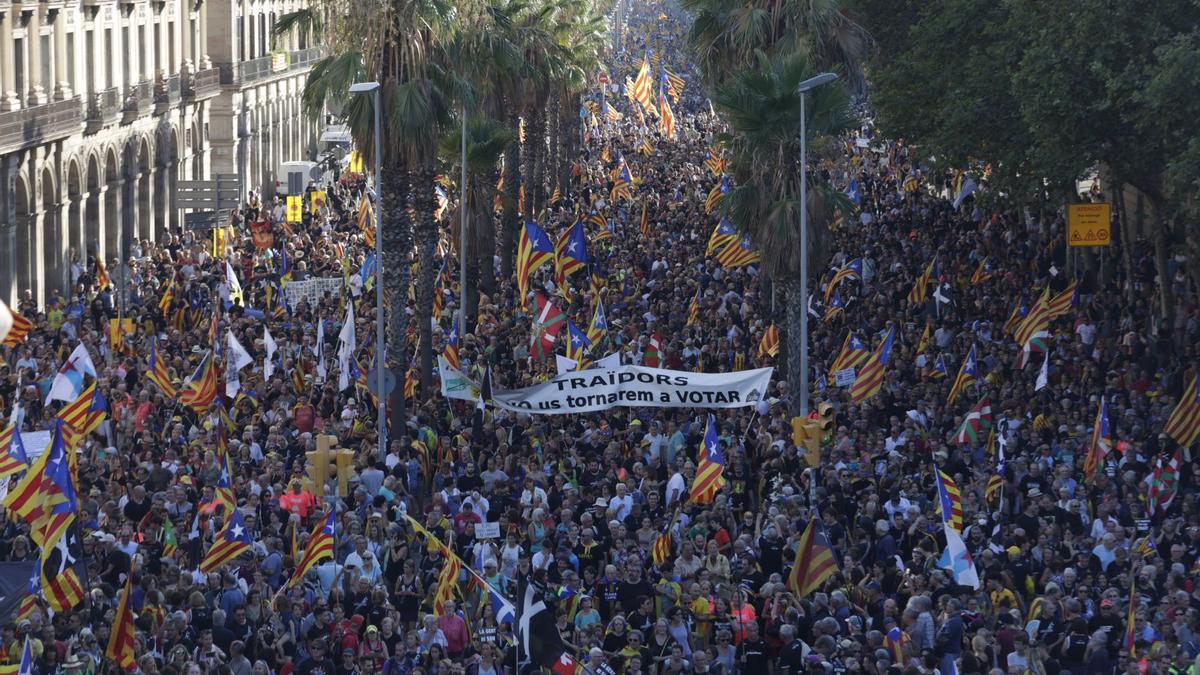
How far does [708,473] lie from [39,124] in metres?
31.3

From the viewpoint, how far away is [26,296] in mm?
40562

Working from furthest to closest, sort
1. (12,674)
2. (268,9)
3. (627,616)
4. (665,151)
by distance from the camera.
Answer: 1. (268,9)
2. (665,151)
3. (627,616)
4. (12,674)

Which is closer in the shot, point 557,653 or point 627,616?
point 557,653

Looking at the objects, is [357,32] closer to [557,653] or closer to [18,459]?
[18,459]

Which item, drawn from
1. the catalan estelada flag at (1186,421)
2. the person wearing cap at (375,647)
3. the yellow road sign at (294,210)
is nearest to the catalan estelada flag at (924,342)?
the catalan estelada flag at (1186,421)

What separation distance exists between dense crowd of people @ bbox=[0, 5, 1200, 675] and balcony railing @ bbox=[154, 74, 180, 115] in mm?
22733

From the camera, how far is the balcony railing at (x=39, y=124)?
156 feet

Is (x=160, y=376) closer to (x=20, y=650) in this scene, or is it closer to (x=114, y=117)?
(x=20, y=650)

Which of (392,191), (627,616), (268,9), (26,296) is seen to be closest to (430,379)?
(392,191)

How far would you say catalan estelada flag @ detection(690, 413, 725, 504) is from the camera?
22.4m

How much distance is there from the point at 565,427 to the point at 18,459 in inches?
316

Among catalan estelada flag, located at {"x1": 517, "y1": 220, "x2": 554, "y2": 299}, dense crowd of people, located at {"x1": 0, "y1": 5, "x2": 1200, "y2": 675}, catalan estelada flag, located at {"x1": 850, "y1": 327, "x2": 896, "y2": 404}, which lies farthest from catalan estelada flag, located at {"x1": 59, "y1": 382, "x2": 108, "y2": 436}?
catalan estelada flag, located at {"x1": 517, "y1": 220, "x2": 554, "y2": 299}

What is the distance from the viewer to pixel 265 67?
253 ft

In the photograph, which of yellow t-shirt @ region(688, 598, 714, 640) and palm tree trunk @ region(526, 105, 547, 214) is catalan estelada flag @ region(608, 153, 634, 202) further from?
yellow t-shirt @ region(688, 598, 714, 640)
